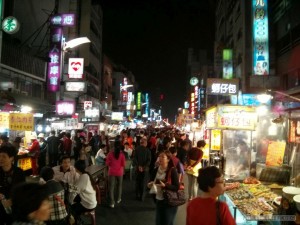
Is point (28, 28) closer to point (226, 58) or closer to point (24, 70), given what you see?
point (24, 70)

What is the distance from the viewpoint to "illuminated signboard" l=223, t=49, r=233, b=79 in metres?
35.7

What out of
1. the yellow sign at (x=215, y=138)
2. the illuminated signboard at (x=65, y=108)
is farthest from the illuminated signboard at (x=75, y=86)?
the yellow sign at (x=215, y=138)

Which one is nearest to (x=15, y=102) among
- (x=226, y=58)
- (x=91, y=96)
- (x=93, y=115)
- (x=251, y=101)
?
(x=251, y=101)

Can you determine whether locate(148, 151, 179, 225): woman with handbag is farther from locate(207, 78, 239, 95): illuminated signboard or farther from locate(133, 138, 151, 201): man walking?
locate(207, 78, 239, 95): illuminated signboard

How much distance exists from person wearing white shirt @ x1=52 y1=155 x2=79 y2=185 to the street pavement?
224 centimetres

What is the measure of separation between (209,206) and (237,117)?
6.27 meters

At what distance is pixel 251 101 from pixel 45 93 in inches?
632

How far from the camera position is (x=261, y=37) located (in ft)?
66.1

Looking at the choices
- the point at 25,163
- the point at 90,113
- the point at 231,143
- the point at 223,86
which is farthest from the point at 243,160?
the point at 90,113

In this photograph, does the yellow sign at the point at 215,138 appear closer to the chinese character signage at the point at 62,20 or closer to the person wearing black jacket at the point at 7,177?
the person wearing black jacket at the point at 7,177

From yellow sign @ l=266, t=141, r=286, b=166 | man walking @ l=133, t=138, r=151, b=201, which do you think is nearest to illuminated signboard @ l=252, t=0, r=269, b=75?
yellow sign @ l=266, t=141, r=286, b=166

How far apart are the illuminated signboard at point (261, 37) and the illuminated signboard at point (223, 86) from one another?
281 centimetres

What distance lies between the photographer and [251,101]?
2053 centimetres

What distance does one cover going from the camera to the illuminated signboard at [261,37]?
2019 centimetres
